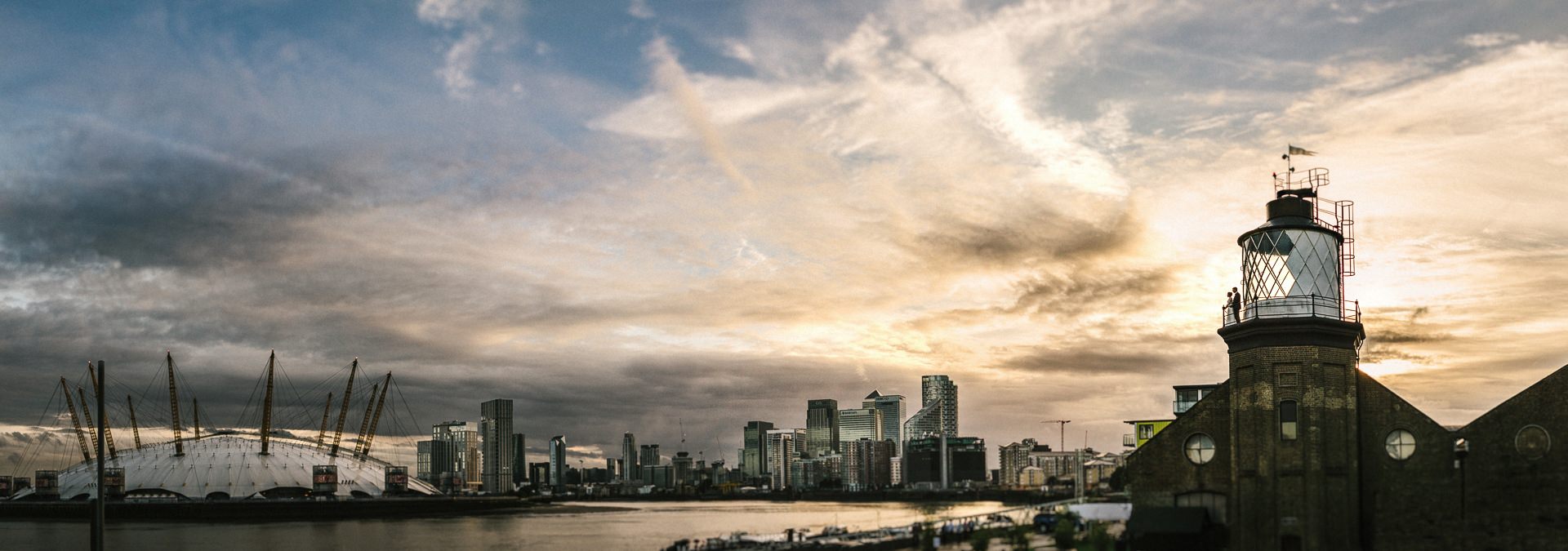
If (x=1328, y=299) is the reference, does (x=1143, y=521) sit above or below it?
below

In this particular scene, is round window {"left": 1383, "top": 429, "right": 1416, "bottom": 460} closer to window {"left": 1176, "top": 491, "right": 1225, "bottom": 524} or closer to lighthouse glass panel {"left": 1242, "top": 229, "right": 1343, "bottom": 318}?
lighthouse glass panel {"left": 1242, "top": 229, "right": 1343, "bottom": 318}

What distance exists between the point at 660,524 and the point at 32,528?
108 meters

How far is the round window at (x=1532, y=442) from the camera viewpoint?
1566 inches

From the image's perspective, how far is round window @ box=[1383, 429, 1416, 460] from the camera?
140ft

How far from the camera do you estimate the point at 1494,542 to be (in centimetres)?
4047

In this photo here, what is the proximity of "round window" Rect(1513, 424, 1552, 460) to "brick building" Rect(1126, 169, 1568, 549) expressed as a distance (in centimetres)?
4

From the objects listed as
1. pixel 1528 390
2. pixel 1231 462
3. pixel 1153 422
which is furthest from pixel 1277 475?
pixel 1153 422

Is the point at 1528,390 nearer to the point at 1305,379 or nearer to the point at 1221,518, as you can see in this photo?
the point at 1305,379

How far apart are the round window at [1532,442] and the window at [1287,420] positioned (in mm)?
7283

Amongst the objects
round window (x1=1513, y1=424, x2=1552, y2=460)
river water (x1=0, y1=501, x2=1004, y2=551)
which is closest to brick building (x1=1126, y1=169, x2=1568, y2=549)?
round window (x1=1513, y1=424, x2=1552, y2=460)

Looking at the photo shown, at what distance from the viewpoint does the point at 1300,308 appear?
4350 cm

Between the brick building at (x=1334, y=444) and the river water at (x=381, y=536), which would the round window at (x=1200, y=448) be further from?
the river water at (x=381, y=536)

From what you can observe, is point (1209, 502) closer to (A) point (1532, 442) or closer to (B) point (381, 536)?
(A) point (1532, 442)

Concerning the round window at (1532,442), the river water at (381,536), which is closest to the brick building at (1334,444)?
the round window at (1532,442)
